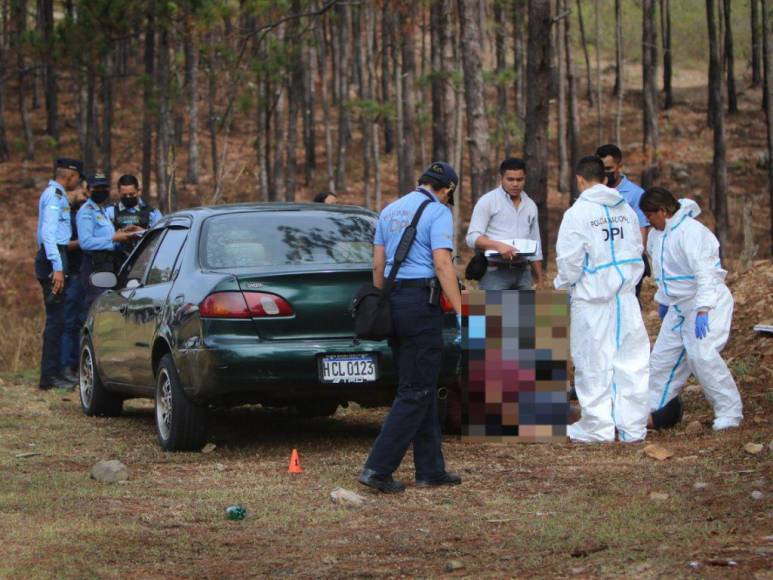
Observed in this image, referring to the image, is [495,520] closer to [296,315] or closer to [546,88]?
[296,315]

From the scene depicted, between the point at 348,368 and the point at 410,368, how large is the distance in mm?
1205

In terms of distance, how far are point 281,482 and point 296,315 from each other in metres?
1.19

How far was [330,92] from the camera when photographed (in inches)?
2557

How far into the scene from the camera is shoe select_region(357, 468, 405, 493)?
7.15m

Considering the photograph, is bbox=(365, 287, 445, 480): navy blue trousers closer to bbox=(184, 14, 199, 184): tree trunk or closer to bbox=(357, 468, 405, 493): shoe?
bbox=(357, 468, 405, 493): shoe

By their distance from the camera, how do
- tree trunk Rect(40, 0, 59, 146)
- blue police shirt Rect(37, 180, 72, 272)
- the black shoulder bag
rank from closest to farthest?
the black shoulder bag, blue police shirt Rect(37, 180, 72, 272), tree trunk Rect(40, 0, 59, 146)

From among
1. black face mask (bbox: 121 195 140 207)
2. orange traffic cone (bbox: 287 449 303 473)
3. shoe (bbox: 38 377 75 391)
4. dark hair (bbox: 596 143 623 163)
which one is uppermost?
dark hair (bbox: 596 143 623 163)

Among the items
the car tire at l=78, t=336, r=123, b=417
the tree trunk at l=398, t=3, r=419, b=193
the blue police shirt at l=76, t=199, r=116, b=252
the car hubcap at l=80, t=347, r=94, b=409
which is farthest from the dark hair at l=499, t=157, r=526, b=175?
the tree trunk at l=398, t=3, r=419, b=193

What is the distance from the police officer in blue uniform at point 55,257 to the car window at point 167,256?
331 cm

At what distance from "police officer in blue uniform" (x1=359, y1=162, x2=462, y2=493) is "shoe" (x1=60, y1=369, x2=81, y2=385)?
6998 millimetres

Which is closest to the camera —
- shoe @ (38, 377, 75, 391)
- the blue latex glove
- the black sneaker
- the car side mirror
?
the blue latex glove

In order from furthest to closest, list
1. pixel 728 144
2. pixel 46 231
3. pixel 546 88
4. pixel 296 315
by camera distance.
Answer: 1. pixel 728 144
2. pixel 546 88
3. pixel 46 231
4. pixel 296 315

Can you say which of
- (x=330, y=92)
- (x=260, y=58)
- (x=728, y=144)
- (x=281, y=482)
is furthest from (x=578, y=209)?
(x=330, y=92)

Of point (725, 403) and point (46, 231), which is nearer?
point (725, 403)
